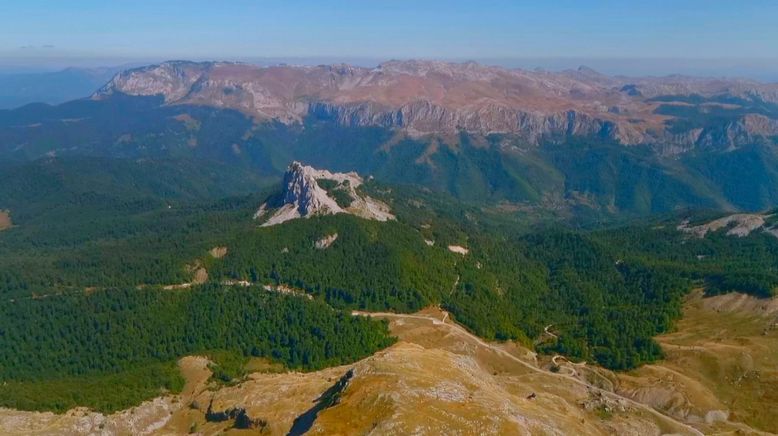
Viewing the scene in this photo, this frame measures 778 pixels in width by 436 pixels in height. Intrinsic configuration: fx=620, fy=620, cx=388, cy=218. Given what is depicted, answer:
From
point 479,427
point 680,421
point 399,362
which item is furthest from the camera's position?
point 680,421

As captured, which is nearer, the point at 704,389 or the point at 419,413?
the point at 419,413

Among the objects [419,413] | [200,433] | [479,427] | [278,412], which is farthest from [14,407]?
[479,427]

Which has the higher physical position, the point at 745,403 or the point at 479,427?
the point at 479,427

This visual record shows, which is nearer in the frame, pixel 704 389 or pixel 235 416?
pixel 235 416

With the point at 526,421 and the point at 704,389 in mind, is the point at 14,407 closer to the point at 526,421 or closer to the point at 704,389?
the point at 526,421

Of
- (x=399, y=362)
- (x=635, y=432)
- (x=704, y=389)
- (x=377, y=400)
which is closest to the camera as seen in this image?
(x=377, y=400)

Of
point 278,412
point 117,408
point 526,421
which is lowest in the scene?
point 117,408

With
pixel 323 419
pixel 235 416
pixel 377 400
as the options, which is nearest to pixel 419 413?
pixel 377 400

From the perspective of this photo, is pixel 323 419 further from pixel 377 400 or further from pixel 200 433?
pixel 200 433

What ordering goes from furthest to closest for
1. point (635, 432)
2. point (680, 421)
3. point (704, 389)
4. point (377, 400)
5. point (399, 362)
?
point (704, 389), point (680, 421), point (635, 432), point (399, 362), point (377, 400)
